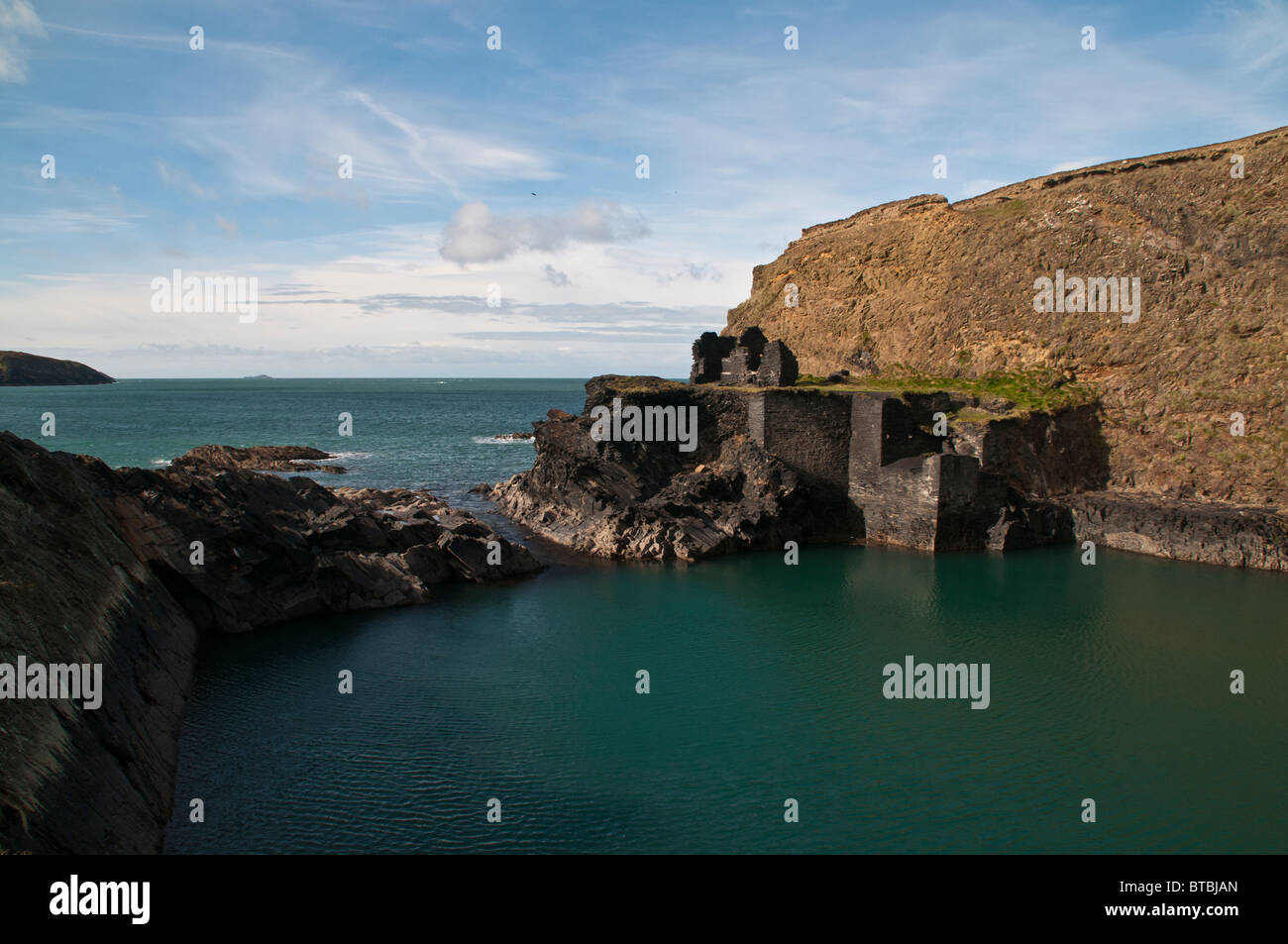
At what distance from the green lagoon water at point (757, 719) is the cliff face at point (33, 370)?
18758 cm

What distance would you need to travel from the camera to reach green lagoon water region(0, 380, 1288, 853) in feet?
38.9

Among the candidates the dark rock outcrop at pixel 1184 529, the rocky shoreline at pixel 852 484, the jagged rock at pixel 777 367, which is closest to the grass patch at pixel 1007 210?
the rocky shoreline at pixel 852 484

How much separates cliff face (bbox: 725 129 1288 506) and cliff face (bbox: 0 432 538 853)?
2368cm

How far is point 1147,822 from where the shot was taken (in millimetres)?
12172

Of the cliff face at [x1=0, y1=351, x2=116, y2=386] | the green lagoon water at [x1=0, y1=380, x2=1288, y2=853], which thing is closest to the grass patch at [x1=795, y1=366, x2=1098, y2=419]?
the green lagoon water at [x1=0, y1=380, x2=1288, y2=853]

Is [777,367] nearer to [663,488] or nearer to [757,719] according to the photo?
[663,488]

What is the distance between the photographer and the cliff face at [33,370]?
164125 mm

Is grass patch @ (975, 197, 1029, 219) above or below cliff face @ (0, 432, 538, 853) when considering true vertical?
above

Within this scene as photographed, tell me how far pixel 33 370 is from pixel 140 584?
203 metres

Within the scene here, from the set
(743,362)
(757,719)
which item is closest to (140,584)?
(757,719)

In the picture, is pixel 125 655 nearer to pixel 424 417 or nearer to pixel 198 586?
pixel 198 586

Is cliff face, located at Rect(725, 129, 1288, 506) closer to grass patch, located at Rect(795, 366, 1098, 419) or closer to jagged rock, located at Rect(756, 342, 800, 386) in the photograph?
grass patch, located at Rect(795, 366, 1098, 419)

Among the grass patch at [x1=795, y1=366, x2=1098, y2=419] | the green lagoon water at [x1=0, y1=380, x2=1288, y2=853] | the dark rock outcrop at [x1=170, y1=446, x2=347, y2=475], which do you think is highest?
the grass patch at [x1=795, y1=366, x2=1098, y2=419]

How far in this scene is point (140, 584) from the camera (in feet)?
54.3
